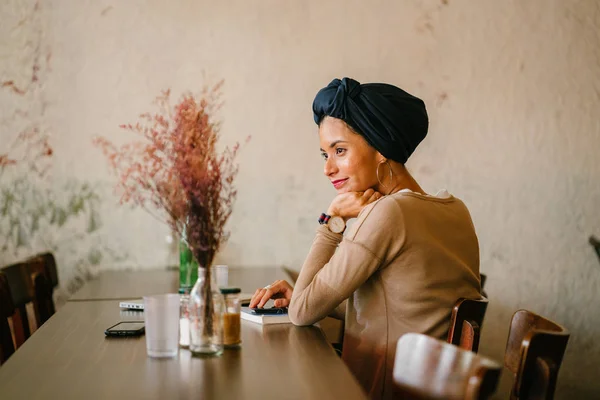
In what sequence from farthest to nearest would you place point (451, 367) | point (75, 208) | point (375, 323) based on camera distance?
point (75, 208) → point (375, 323) → point (451, 367)

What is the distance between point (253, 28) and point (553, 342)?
8.48 feet

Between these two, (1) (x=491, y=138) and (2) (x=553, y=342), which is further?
(1) (x=491, y=138)

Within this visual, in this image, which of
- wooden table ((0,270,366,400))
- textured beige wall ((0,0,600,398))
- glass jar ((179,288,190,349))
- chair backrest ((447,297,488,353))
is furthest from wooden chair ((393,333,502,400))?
textured beige wall ((0,0,600,398))

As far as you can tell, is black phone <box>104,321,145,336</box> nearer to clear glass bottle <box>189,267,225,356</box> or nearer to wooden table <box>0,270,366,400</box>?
wooden table <box>0,270,366,400</box>

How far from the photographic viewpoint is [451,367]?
125cm

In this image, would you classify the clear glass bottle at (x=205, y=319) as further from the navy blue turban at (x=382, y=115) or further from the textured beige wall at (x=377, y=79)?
the textured beige wall at (x=377, y=79)

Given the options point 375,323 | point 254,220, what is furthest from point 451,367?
point 254,220

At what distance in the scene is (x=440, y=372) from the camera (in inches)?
50.1

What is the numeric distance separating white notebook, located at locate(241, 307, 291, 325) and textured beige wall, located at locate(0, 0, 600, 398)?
4.81 feet

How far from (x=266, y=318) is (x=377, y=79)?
1907 mm

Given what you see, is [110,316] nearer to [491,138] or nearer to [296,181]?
[296,181]

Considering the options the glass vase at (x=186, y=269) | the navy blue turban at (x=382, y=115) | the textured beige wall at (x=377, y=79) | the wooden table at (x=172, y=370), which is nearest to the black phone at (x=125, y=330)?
the wooden table at (x=172, y=370)

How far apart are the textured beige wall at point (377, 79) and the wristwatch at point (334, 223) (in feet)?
4.60

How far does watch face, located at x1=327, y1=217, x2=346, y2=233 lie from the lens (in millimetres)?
2162
